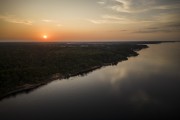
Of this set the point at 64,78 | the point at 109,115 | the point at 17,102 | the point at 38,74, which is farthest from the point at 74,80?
the point at 109,115

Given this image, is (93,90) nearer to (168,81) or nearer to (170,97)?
(170,97)

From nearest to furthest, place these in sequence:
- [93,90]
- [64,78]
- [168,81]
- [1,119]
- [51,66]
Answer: [1,119] < [93,90] < [168,81] < [64,78] < [51,66]

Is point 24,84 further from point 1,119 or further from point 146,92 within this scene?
point 146,92

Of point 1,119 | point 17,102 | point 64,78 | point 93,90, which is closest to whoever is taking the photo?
point 1,119

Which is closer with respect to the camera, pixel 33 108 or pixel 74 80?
pixel 33 108

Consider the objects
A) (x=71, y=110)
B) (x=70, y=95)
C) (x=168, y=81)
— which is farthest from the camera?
(x=168, y=81)

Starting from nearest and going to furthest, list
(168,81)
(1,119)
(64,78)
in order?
1. (1,119)
2. (168,81)
3. (64,78)

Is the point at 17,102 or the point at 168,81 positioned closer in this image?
the point at 17,102

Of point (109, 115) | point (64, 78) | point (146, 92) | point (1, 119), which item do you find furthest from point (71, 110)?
point (64, 78)
